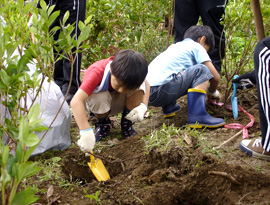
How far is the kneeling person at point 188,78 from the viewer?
10.2 feet

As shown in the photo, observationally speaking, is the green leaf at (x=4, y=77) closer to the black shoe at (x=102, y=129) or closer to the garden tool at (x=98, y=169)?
the garden tool at (x=98, y=169)

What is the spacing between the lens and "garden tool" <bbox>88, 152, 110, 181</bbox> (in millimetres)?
2445

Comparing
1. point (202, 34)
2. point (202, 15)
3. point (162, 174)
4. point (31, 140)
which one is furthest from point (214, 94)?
point (31, 140)

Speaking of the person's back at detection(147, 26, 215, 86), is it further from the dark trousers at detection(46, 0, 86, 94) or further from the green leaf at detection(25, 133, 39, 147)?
the green leaf at detection(25, 133, 39, 147)

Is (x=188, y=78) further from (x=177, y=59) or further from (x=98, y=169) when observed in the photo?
(x=98, y=169)

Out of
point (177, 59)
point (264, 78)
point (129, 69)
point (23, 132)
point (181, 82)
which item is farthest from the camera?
point (177, 59)

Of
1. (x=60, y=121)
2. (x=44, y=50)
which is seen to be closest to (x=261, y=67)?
(x=44, y=50)

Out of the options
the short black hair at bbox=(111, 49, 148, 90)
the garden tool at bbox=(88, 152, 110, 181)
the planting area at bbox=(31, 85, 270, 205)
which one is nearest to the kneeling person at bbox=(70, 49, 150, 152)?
the short black hair at bbox=(111, 49, 148, 90)

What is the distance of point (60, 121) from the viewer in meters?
2.77

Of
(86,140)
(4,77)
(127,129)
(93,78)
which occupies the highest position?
(4,77)

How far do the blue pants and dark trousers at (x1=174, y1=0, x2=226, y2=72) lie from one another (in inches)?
37.2

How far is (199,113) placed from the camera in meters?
3.10

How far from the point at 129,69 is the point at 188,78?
927 millimetres

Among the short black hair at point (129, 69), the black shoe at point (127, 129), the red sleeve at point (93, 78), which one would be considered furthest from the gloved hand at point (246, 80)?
the red sleeve at point (93, 78)
